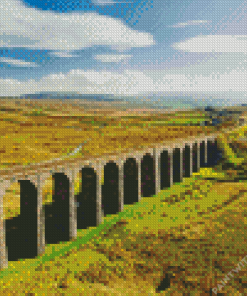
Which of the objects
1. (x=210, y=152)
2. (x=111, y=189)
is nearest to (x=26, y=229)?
(x=111, y=189)

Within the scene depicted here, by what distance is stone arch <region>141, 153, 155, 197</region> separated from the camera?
42.1 m

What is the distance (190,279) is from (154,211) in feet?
46.3

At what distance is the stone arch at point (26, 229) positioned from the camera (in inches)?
985

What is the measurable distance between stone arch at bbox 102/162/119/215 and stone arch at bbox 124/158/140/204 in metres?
3.91

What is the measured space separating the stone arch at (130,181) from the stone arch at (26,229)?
15531 millimetres

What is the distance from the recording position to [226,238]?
29.8 meters

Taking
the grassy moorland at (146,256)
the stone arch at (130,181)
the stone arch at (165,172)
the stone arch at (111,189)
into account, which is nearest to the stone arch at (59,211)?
the grassy moorland at (146,256)

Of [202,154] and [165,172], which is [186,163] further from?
[165,172]

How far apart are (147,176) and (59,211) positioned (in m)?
17.0

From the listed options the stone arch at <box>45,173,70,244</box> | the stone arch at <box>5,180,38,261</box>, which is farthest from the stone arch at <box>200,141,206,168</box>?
the stone arch at <box>5,180,38,261</box>

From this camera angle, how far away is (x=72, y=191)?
92.4ft

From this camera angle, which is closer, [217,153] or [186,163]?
[186,163]

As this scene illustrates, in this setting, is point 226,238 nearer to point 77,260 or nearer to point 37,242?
point 77,260

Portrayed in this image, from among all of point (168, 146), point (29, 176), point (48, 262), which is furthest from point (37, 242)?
point (168, 146)
